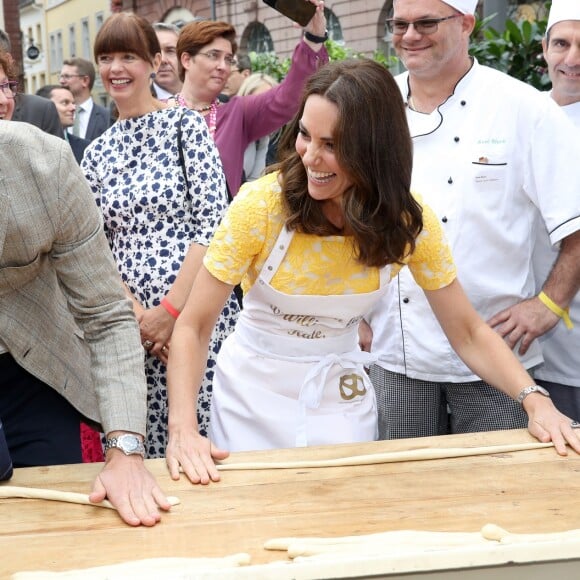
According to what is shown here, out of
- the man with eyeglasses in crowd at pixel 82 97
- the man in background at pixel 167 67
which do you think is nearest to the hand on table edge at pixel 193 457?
the man in background at pixel 167 67

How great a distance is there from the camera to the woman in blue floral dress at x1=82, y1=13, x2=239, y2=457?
347cm

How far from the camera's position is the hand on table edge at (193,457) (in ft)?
7.46

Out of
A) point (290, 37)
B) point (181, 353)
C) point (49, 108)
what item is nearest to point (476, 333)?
point (181, 353)

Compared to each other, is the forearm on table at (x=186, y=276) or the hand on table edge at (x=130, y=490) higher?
the hand on table edge at (x=130, y=490)

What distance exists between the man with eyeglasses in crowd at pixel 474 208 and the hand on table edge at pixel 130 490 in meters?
1.26

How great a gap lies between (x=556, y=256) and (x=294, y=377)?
1.10 meters

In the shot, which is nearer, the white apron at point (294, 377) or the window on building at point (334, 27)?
the white apron at point (294, 377)

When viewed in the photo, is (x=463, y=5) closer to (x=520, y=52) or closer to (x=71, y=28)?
(x=520, y=52)

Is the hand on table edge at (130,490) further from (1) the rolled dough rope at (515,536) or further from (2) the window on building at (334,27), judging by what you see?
(2) the window on building at (334,27)

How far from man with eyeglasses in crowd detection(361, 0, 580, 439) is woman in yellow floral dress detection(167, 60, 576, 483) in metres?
0.45

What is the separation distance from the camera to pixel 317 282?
2.61m

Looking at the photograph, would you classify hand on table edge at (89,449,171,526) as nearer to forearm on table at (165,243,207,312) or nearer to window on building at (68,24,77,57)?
forearm on table at (165,243,207,312)

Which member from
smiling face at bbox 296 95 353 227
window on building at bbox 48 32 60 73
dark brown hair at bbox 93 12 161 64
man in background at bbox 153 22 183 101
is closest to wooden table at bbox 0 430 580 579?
smiling face at bbox 296 95 353 227

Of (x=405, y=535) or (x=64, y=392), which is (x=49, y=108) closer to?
(x=64, y=392)
